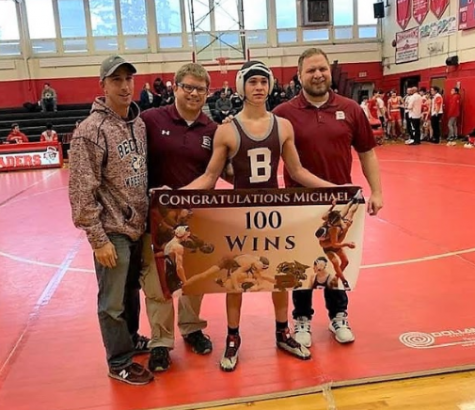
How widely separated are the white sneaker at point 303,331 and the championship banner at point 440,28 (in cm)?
1722

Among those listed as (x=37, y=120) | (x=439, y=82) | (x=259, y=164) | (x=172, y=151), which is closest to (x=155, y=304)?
(x=172, y=151)

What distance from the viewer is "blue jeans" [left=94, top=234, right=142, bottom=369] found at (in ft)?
9.68

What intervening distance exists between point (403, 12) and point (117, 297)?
70.4 ft

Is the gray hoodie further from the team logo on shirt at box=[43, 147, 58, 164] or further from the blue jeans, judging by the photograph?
the team logo on shirt at box=[43, 147, 58, 164]

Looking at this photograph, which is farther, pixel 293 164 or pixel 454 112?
pixel 454 112

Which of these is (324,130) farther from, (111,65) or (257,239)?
(111,65)

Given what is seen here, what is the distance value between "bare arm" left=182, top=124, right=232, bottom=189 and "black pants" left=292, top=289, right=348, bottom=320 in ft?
3.39

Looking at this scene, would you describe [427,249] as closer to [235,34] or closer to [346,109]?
[346,109]

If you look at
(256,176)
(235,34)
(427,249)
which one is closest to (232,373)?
(256,176)

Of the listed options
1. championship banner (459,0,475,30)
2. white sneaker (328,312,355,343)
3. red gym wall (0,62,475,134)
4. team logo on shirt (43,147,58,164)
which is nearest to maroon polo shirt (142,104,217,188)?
white sneaker (328,312,355,343)

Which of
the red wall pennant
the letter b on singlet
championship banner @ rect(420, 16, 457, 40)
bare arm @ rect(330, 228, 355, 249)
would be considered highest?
the red wall pennant

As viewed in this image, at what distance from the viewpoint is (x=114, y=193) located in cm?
292

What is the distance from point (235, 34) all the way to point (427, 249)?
18.1 metres

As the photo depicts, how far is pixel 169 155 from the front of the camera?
10.2 feet
